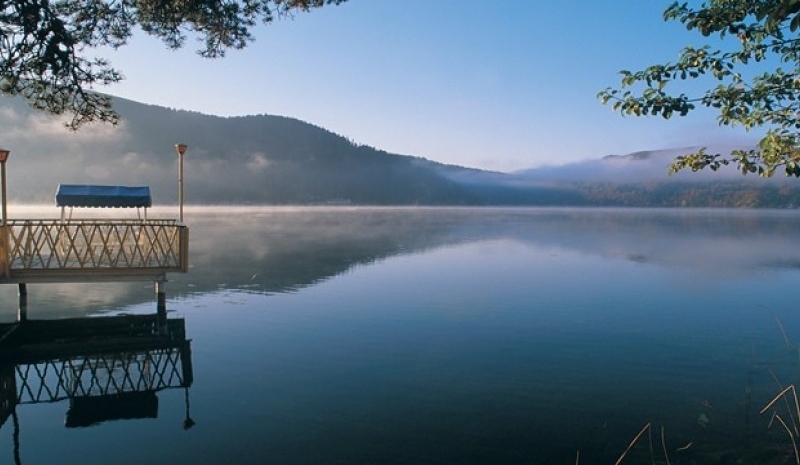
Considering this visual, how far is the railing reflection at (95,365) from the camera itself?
12523 millimetres

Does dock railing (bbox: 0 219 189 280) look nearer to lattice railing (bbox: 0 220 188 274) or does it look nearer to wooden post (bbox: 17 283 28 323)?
lattice railing (bbox: 0 220 188 274)

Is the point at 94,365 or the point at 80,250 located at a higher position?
the point at 80,250

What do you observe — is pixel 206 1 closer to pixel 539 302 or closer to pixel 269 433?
pixel 269 433

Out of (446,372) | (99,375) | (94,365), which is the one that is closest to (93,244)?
(94,365)

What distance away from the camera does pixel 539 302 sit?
1033 inches

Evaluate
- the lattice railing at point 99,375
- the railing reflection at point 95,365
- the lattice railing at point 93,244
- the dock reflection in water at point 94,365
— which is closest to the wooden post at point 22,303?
the railing reflection at point 95,365

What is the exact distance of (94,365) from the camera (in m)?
15.3

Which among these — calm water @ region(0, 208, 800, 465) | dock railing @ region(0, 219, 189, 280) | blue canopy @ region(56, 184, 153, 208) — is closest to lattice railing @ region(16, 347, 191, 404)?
calm water @ region(0, 208, 800, 465)

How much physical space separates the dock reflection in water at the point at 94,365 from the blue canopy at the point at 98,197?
5517mm

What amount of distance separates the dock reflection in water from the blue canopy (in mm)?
5517

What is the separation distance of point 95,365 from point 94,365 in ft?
0.10

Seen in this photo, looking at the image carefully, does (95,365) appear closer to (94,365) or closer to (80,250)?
(94,365)

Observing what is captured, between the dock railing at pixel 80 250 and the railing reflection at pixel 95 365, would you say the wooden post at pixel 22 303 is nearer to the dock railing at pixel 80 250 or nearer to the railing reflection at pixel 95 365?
the railing reflection at pixel 95 365

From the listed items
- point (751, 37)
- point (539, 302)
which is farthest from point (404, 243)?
point (751, 37)
